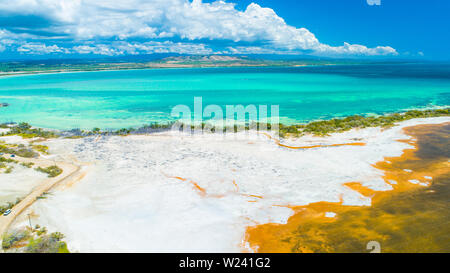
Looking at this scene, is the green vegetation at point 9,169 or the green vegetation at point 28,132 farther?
the green vegetation at point 28,132

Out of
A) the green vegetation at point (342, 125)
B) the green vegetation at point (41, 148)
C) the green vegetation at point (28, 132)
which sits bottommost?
the green vegetation at point (41, 148)

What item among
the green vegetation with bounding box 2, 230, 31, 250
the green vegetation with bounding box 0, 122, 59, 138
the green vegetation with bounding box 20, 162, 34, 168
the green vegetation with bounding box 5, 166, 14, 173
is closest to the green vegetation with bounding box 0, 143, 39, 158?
the green vegetation with bounding box 20, 162, 34, 168

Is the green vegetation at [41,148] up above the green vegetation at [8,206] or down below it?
above

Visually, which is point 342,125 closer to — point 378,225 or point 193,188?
point 378,225

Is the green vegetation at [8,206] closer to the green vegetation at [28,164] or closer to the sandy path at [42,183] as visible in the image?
the sandy path at [42,183]

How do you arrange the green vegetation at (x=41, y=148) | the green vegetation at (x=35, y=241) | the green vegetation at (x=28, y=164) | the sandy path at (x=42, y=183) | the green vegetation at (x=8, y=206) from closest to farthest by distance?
the green vegetation at (x=35, y=241)
the sandy path at (x=42, y=183)
the green vegetation at (x=8, y=206)
the green vegetation at (x=28, y=164)
the green vegetation at (x=41, y=148)

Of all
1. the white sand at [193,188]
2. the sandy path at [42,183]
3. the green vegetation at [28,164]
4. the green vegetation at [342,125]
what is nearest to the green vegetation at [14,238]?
the sandy path at [42,183]
